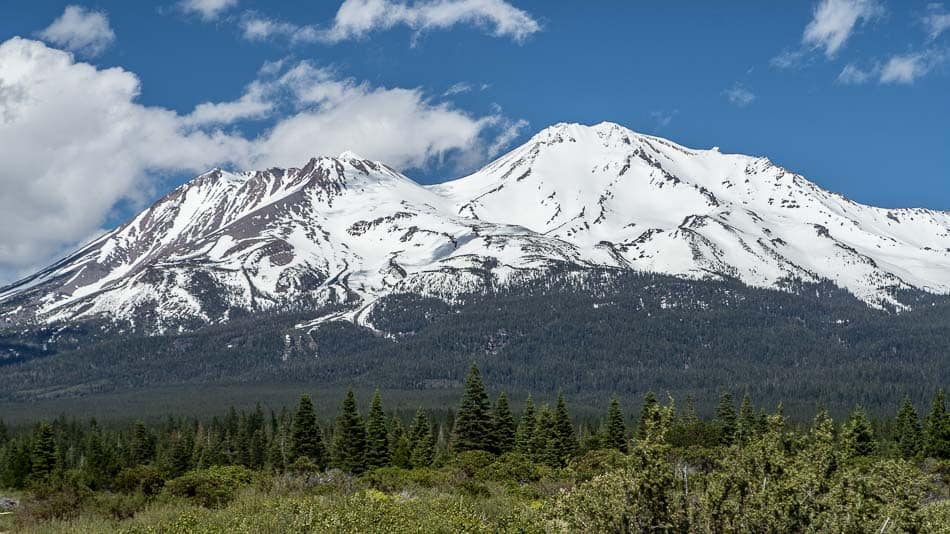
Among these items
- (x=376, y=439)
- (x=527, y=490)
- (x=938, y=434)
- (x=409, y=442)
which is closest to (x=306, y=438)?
(x=376, y=439)

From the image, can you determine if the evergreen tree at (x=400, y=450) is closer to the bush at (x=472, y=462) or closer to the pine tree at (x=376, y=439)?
the pine tree at (x=376, y=439)

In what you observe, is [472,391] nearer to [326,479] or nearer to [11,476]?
[326,479]

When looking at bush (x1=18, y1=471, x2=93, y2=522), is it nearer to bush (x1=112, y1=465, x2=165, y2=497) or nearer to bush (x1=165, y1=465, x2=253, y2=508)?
bush (x1=165, y1=465, x2=253, y2=508)

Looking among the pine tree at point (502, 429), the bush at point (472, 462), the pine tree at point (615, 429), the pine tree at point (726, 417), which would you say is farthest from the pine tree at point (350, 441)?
the pine tree at point (726, 417)

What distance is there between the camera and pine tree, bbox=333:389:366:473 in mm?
70812

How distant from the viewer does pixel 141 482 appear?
38031 mm

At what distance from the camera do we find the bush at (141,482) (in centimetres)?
3772

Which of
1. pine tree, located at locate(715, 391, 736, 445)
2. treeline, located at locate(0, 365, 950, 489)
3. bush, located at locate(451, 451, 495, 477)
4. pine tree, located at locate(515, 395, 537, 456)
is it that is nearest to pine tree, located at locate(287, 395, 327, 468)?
treeline, located at locate(0, 365, 950, 489)

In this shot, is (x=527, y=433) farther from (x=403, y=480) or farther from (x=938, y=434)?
(x=938, y=434)

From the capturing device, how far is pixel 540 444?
73188 mm

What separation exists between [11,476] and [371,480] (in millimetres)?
48860

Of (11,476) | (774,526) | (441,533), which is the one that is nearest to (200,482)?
(441,533)

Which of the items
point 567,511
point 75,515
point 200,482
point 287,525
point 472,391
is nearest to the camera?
point 567,511

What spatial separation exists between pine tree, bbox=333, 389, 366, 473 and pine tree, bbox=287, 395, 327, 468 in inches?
55.2
